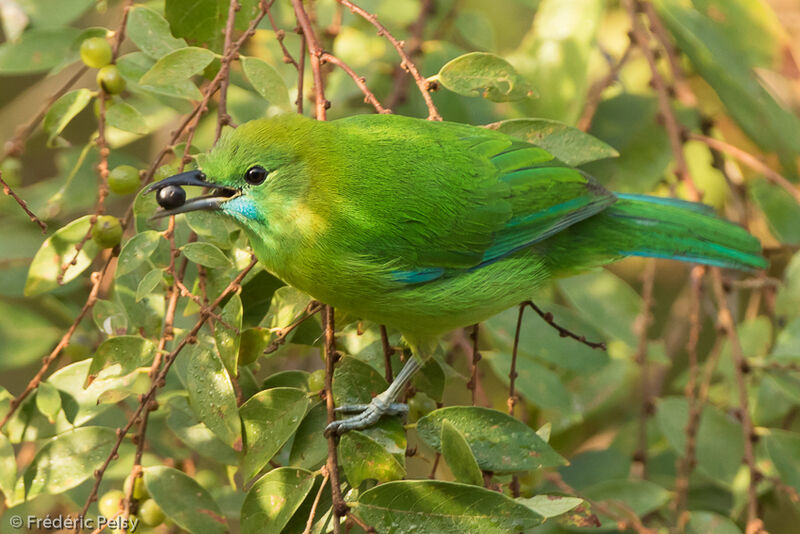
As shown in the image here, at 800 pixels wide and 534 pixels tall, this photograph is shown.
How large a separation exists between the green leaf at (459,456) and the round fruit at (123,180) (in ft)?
4.02

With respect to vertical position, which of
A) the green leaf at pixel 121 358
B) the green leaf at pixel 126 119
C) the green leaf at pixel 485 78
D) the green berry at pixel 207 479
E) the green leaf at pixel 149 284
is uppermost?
the green leaf at pixel 485 78

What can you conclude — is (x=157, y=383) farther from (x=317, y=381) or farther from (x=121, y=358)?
(x=317, y=381)

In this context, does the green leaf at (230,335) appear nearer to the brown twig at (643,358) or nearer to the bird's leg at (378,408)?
the bird's leg at (378,408)

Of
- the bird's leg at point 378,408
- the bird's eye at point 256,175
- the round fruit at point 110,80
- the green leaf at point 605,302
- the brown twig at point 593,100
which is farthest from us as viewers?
the brown twig at point 593,100

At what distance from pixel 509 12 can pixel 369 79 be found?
1897 millimetres

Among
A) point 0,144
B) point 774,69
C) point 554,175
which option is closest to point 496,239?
point 554,175

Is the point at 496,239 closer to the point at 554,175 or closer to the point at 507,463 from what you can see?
the point at 554,175

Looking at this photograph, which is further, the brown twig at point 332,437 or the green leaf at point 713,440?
the green leaf at point 713,440

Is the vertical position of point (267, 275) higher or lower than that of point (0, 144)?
higher

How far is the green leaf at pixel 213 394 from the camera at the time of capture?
7.47 ft

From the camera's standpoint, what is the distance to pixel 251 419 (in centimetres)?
231

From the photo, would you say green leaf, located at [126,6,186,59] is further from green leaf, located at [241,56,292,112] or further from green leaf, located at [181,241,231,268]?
green leaf, located at [181,241,231,268]

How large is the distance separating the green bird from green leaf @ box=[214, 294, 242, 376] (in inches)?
10.4

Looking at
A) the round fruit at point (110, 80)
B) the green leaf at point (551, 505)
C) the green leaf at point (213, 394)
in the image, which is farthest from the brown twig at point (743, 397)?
the round fruit at point (110, 80)
